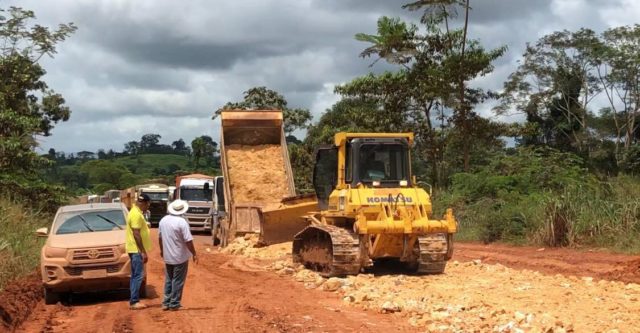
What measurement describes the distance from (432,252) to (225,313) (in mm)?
4532

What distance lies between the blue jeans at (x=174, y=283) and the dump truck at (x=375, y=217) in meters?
3.24

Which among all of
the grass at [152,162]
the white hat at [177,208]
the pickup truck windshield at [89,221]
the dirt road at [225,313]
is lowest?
the dirt road at [225,313]

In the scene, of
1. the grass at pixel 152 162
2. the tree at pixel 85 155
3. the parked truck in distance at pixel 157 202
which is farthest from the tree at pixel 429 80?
the tree at pixel 85 155

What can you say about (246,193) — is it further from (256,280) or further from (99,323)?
(99,323)

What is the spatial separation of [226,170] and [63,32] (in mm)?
7795

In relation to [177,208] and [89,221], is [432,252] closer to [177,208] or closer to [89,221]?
[177,208]

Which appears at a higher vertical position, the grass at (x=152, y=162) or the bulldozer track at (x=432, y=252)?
the grass at (x=152, y=162)

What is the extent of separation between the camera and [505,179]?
24.0m

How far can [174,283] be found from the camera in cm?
1030

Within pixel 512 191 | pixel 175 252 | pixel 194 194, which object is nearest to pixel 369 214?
pixel 175 252

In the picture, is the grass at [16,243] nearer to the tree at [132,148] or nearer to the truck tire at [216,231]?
the truck tire at [216,231]

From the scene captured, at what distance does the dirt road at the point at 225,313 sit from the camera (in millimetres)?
9023

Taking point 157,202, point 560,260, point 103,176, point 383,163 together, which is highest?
point 103,176

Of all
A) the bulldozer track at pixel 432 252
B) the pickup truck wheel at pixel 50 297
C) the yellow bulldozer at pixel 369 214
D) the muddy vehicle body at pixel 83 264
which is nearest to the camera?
the muddy vehicle body at pixel 83 264
